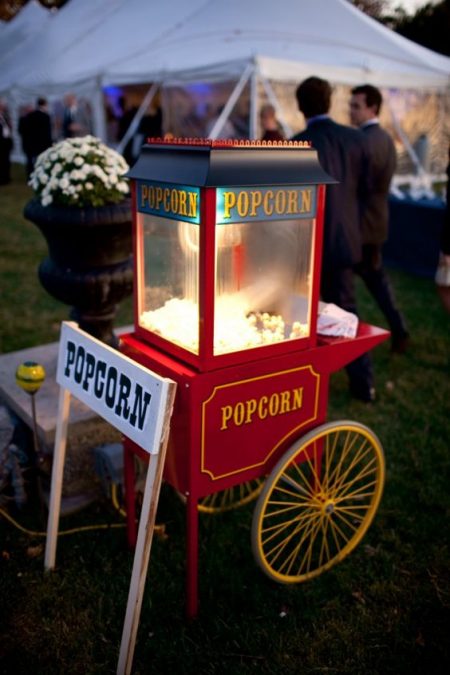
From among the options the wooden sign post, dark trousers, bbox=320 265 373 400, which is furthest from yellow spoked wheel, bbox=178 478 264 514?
dark trousers, bbox=320 265 373 400

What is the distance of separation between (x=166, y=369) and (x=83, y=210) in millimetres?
1248

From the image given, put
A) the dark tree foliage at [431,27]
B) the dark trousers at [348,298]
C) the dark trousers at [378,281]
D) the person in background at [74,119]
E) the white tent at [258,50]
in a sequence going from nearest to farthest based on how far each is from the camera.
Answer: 1. the dark trousers at [348,298]
2. the dark trousers at [378,281]
3. the white tent at [258,50]
4. the person in background at [74,119]
5. the dark tree foliage at [431,27]

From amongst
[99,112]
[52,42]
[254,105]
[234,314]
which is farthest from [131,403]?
[52,42]

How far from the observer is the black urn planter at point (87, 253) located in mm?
3113

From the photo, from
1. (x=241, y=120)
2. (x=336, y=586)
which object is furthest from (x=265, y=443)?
(x=241, y=120)

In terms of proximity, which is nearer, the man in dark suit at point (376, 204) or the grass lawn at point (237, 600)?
the grass lawn at point (237, 600)

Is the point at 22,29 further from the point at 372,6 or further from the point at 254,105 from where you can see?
the point at 372,6

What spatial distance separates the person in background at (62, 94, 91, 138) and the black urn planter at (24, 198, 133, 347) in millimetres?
11960

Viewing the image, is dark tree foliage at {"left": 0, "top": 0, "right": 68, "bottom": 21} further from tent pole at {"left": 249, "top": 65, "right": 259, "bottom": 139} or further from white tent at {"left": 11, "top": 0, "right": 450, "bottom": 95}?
tent pole at {"left": 249, "top": 65, "right": 259, "bottom": 139}

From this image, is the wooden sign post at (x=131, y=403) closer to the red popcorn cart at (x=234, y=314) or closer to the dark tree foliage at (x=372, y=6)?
the red popcorn cart at (x=234, y=314)

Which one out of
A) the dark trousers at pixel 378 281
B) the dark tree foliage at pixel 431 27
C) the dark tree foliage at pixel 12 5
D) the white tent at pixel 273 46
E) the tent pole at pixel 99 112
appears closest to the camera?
the dark trousers at pixel 378 281

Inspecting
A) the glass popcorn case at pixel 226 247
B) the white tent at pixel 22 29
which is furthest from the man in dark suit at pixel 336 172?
the white tent at pixel 22 29

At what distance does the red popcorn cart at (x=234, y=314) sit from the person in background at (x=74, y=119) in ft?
43.0

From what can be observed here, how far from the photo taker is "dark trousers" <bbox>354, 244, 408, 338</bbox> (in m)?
4.77
